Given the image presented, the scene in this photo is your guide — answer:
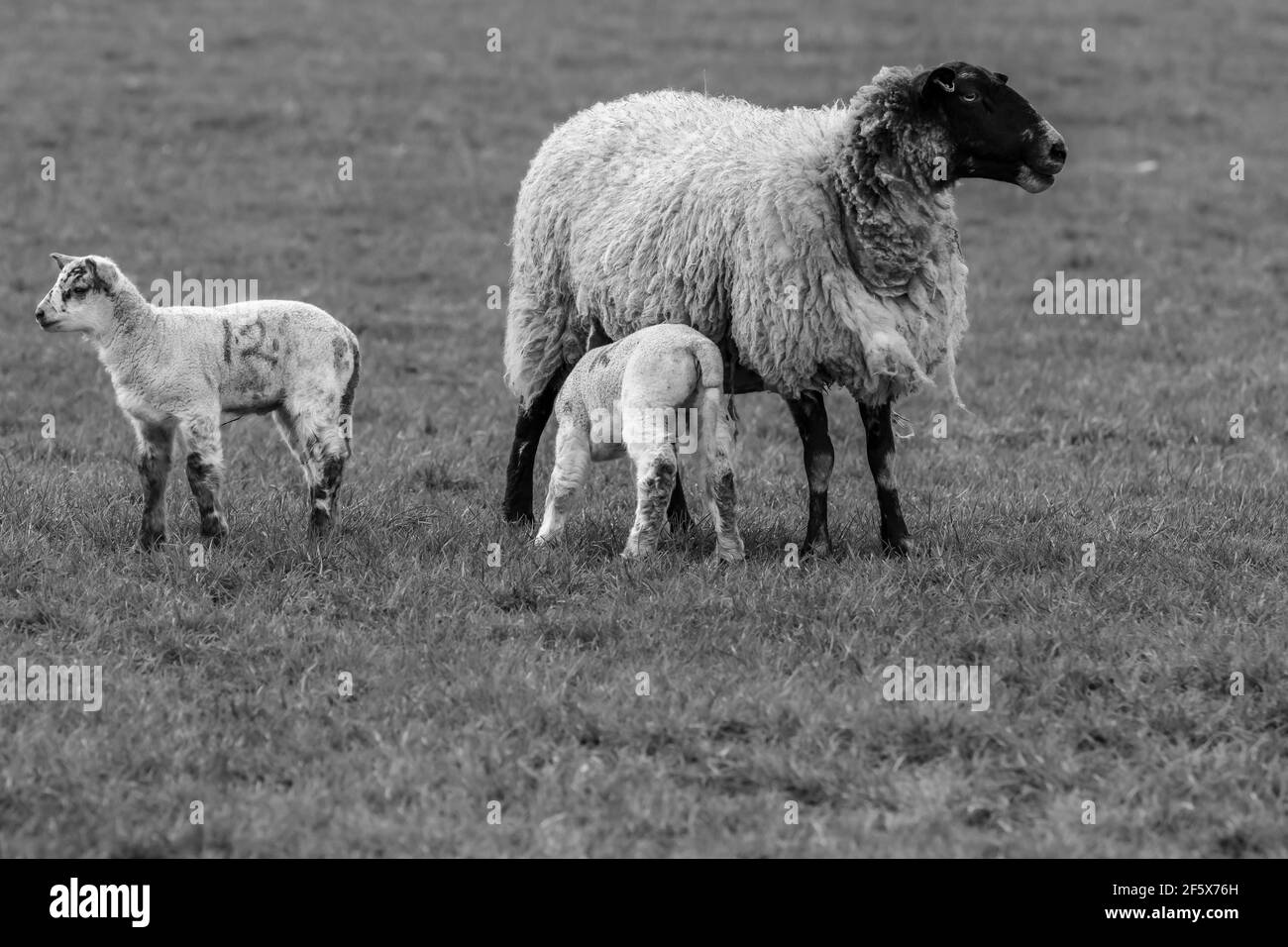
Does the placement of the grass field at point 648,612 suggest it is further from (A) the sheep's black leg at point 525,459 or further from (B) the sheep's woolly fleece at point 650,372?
(B) the sheep's woolly fleece at point 650,372

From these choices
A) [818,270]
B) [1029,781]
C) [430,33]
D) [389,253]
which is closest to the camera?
[1029,781]

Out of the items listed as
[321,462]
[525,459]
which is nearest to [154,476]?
[321,462]

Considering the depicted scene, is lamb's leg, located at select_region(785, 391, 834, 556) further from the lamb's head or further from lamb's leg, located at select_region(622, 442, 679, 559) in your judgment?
the lamb's head

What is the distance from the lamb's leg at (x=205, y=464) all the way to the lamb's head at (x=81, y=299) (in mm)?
627

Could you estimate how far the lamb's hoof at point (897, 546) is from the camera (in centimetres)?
764

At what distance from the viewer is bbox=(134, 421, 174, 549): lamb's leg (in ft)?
24.2

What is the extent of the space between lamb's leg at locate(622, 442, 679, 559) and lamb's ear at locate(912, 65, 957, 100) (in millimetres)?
1995

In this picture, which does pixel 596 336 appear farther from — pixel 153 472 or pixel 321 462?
pixel 153 472

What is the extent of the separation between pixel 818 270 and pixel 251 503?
323cm

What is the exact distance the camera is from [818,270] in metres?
7.45

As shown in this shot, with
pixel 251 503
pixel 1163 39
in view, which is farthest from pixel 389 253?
pixel 1163 39

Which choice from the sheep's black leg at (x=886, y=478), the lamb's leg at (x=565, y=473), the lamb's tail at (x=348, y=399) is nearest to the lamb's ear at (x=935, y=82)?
the sheep's black leg at (x=886, y=478)

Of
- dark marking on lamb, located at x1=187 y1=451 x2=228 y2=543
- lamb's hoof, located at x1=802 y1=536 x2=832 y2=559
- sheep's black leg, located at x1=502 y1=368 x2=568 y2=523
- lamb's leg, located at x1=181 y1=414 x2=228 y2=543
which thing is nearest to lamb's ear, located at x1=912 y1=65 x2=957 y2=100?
lamb's hoof, located at x1=802 y1=536 x2=832 y2=559
